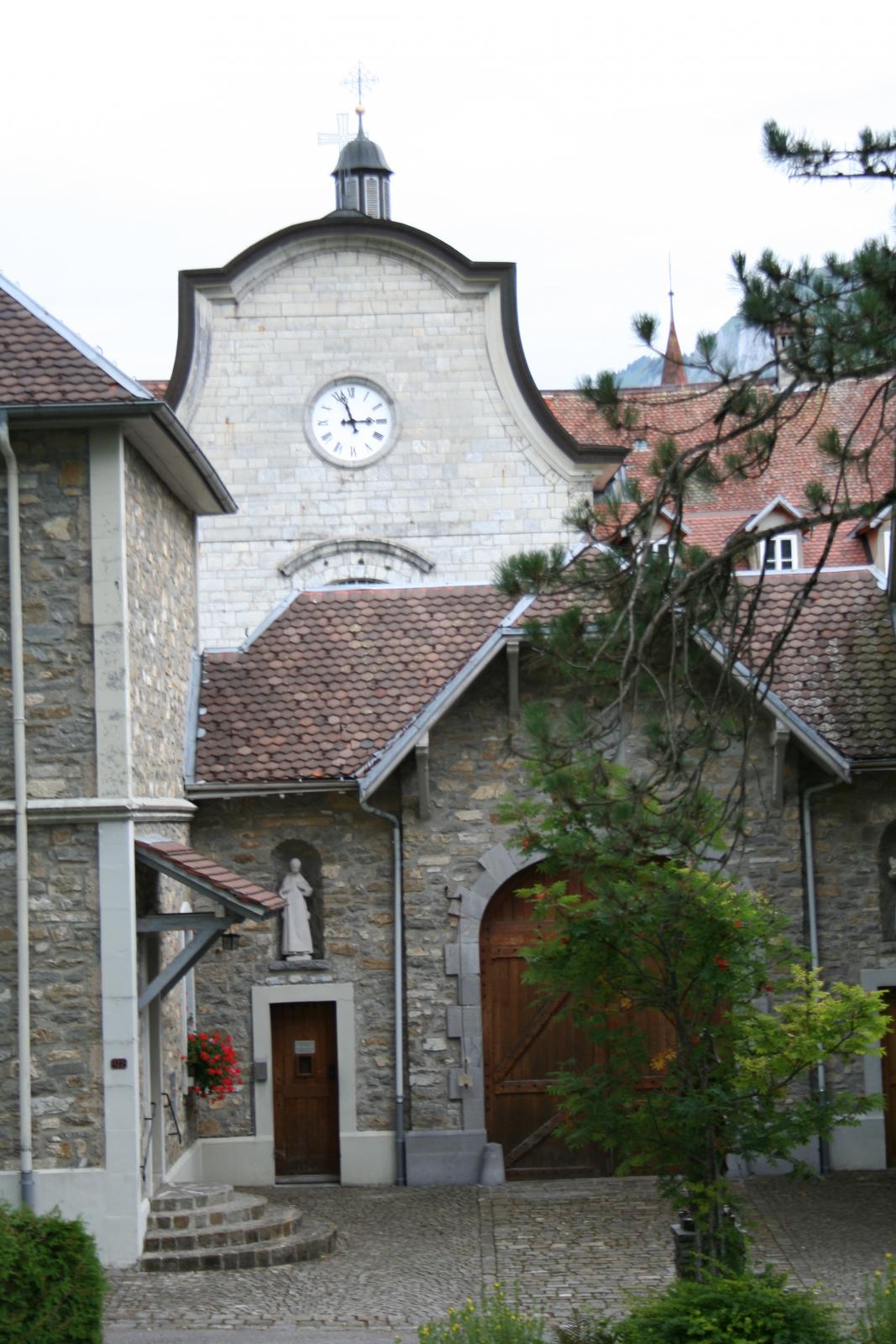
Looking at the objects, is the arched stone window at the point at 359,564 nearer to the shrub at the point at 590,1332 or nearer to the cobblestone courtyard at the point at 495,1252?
the cobblestone courtyard at the point at 495,1252

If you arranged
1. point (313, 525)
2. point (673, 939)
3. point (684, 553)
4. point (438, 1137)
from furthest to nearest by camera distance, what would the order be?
point (313, 525), point (438, 1137), point (673, 939), point (684, 553)

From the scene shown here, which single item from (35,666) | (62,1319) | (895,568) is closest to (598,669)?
(62,1319)

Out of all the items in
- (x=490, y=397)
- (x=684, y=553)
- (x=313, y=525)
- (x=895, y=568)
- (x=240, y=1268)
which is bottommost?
(x=240, y=1268)

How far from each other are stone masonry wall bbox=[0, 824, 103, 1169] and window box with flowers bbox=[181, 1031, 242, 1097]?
2828mm

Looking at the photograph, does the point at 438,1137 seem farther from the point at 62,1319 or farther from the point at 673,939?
the point at 62,1319

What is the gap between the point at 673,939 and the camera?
11.3m

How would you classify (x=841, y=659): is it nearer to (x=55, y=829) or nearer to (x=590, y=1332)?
(x=55, y=829)

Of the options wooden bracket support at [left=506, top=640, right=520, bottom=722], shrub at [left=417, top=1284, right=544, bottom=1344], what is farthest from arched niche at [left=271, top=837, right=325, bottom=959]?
shrub at [left=417, top=1284, right=544, bottom=1344]

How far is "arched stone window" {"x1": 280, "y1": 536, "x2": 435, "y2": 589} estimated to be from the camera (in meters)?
24.1

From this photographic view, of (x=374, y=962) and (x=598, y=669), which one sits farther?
(x=374, y=962)

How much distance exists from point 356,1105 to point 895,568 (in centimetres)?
717

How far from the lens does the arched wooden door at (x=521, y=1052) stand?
57.4 feet

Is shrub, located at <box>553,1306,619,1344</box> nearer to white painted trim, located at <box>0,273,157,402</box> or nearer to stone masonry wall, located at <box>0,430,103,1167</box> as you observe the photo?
stone masonry wall, located at <box>0,430,103,1167</box>

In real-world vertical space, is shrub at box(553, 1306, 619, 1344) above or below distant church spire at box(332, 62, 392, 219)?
below
